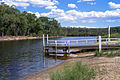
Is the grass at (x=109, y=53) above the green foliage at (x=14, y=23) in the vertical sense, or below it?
below

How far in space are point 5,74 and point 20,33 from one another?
3513 inches

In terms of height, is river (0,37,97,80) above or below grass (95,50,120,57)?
below

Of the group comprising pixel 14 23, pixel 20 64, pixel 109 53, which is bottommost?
pixel 20 64

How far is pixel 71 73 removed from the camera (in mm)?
6406

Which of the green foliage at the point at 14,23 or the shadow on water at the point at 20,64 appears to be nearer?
the shadow on water at the point at 20,64

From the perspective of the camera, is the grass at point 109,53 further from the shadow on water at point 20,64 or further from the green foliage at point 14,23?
the green foliage at point 14,23

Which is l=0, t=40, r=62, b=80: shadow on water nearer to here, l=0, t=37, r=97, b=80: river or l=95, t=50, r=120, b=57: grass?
l=0, t=37, r=97, b=80: river

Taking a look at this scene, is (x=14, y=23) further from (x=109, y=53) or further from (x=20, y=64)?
(x=109, y=53)

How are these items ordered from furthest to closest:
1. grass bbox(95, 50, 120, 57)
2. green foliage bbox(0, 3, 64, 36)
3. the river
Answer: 1. green foliage bbox(0, 3, 64, 36)
2. grass bbox(95, 50, 120, 57)
3. the river

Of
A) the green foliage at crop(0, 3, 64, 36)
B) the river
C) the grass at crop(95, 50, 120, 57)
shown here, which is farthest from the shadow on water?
the green foliage at crop(0, 3, 64, 36)

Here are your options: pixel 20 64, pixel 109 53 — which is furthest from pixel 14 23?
pixel 109 53

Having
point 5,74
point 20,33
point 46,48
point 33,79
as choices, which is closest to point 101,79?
point 33,79

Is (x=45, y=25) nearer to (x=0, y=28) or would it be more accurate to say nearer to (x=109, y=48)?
(x=0, y=28)

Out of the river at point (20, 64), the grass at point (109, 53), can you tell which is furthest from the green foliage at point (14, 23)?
the grass at point (109, 53)
